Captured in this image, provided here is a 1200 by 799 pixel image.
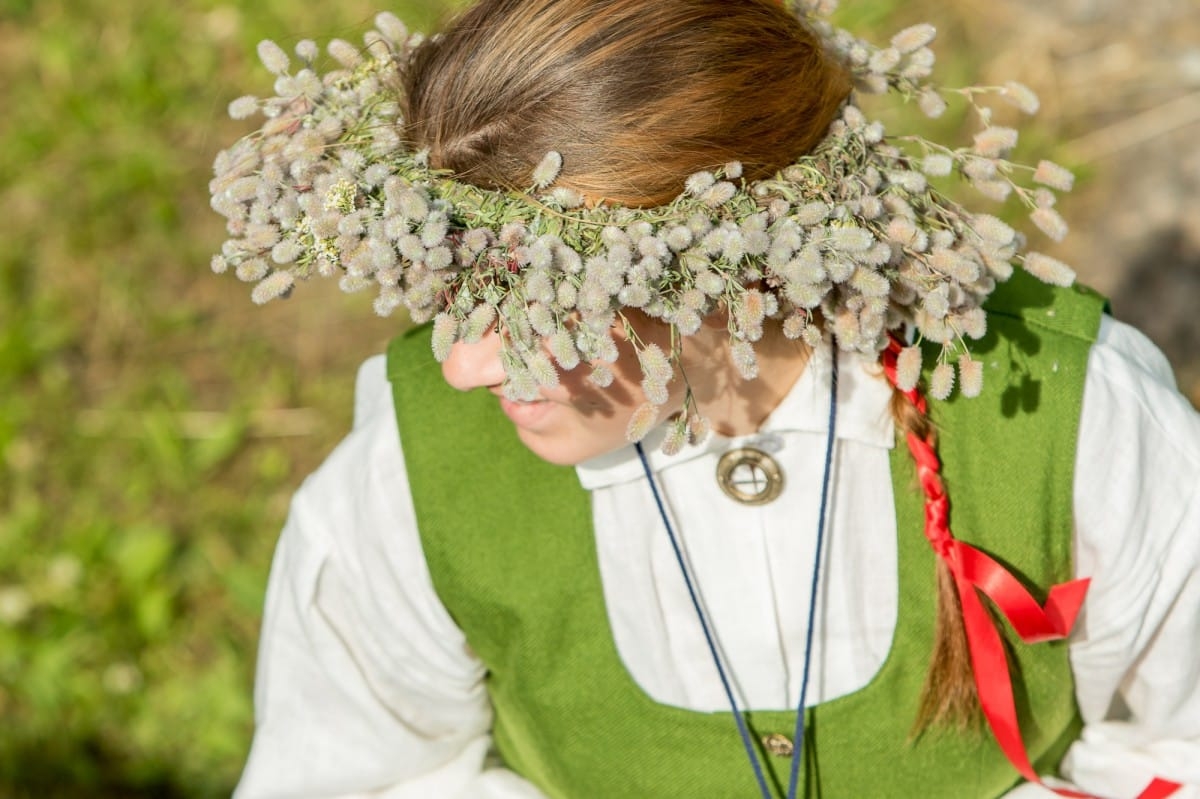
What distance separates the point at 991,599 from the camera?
5.14 feet

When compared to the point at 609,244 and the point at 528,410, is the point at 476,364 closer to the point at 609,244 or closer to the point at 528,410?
the point at 528,410

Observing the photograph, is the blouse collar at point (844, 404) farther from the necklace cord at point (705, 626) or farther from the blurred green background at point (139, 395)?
the blurred green background at point (139, 395)

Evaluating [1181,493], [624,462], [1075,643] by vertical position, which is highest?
[624,462]

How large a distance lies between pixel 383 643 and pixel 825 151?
882 millimetres

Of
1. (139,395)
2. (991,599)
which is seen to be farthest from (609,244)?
(139,395)

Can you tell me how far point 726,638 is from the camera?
164cm

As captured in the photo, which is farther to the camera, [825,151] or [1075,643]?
[1075,643]

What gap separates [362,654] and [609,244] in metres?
0.81

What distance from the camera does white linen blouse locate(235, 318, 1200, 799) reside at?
1.55 m

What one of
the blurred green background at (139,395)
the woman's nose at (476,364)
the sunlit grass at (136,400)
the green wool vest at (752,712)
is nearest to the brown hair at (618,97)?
the woman's nose at (476,364)

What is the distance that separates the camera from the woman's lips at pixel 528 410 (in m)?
1.44

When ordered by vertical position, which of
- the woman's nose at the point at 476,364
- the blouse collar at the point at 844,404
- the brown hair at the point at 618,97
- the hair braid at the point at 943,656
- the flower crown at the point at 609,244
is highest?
the brown hair at the point at 618,97

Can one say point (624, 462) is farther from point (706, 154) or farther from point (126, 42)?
point (126, 42)

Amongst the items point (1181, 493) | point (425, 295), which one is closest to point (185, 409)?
point (425, 295)
